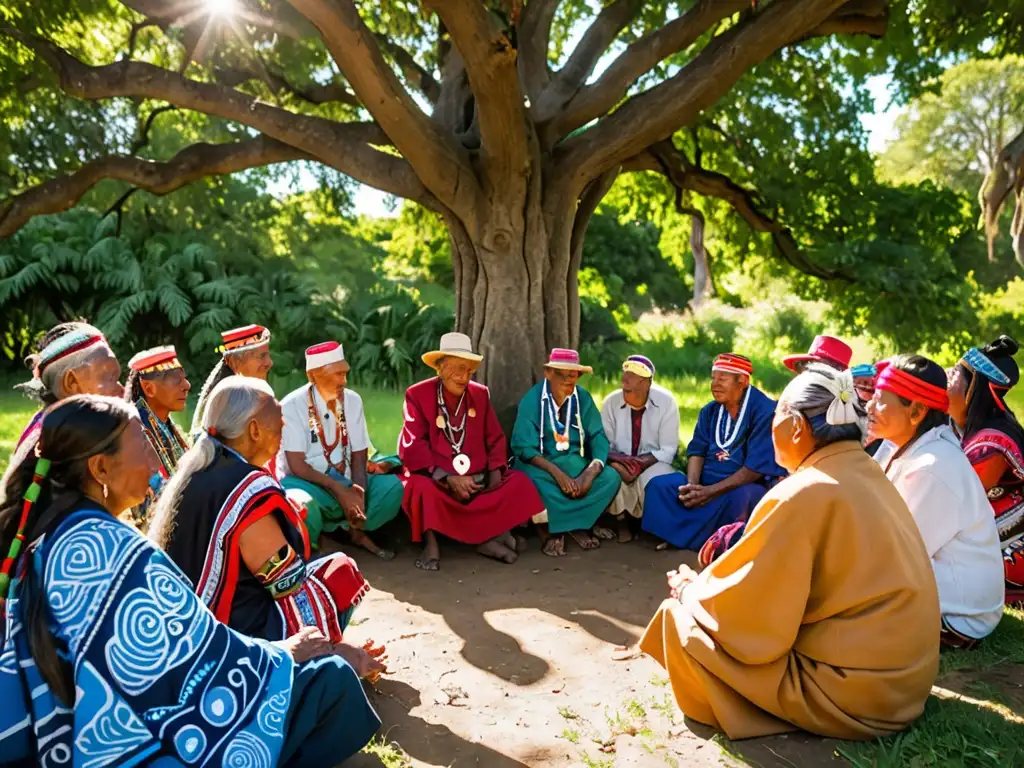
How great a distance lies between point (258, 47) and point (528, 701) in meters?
7.62

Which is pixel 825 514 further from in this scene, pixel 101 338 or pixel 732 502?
pixel 101 338

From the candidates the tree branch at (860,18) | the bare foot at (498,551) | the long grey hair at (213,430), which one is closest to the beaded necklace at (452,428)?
the bare foot at (498,551)

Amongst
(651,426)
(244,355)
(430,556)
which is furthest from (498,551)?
(244,355)

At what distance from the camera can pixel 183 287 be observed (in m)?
15.9

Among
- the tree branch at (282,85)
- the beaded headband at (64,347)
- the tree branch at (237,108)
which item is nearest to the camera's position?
the beaded headband at (64,347)

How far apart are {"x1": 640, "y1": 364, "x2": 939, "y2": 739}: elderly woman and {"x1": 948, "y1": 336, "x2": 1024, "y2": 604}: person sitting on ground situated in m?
1.87

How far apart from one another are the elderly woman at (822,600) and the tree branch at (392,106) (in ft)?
12.9

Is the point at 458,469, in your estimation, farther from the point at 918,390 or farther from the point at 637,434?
the point at 918,390

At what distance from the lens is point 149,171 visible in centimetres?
781

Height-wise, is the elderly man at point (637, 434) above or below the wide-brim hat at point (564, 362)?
below

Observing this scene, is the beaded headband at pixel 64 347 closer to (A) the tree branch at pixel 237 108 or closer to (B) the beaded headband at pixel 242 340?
(B) the beaded headband at pixel 242 340

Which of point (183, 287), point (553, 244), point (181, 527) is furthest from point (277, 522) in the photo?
point (183, 287)

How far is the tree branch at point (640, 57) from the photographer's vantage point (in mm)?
6750

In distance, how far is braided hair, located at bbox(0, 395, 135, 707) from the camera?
2314 mm
